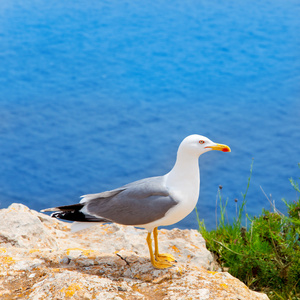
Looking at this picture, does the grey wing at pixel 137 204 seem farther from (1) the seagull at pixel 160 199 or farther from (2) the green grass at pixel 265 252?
(2) the green grass at pixel 265 252

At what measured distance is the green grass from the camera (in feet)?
14.3

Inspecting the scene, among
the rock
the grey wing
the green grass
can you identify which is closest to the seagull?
the grey wing

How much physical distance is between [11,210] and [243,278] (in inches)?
86.4

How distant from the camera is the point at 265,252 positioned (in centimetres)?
466

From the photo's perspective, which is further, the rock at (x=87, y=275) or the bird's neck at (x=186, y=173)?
the bird's neck at (x=186, y=173)

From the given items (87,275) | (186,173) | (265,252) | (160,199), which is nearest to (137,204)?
(160,199)

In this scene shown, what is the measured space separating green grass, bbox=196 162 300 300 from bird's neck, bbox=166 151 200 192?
123 cm

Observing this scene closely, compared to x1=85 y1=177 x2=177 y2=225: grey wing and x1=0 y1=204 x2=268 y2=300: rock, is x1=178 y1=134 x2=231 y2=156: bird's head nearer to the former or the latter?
x1=85 y1=177 x2=177 y2=225: grey wing

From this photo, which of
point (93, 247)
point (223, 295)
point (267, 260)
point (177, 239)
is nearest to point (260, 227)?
point (267, 260)

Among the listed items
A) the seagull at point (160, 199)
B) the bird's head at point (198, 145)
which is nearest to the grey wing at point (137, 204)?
the seagull at point (160, 199)

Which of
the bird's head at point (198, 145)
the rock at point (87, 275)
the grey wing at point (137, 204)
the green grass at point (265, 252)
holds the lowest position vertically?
the green grass at point (265, 252)

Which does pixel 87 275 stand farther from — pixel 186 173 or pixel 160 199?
pixel 186 173

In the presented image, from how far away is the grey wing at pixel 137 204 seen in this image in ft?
11.1

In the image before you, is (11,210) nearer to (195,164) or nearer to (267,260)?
(195,164)
